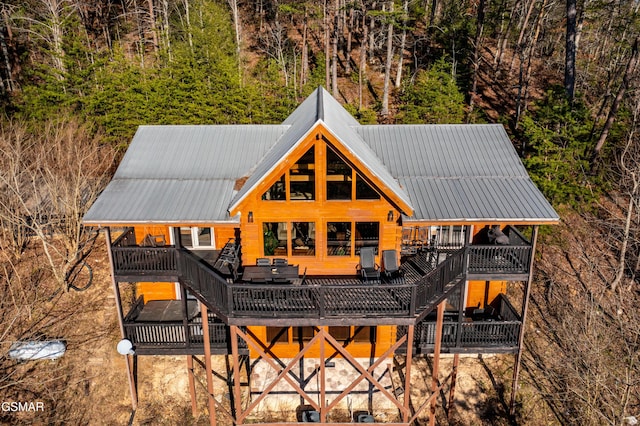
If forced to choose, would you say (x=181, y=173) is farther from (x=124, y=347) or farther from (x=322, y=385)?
(x=322, y=385)

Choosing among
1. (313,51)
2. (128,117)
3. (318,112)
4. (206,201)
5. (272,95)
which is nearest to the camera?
(318,112)

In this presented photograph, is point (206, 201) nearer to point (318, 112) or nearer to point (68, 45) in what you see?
point (318, 112)

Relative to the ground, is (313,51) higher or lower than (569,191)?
higher

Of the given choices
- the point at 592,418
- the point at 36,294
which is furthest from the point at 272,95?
the point at 592,418

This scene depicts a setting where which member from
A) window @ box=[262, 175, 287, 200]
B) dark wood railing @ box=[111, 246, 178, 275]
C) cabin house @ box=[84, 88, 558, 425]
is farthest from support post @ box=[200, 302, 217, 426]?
window @ box=[262, 175, 287, 200]

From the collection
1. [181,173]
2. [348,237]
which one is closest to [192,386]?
[181,173]
